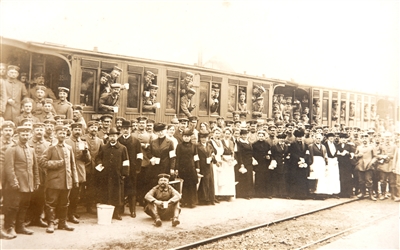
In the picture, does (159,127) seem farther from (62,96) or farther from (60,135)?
(60,135)

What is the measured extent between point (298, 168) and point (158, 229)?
384 cm

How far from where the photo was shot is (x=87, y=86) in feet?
19.7

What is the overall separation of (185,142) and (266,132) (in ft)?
8.30

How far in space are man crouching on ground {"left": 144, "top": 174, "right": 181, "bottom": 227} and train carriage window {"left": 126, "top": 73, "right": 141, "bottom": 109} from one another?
2.04 metres

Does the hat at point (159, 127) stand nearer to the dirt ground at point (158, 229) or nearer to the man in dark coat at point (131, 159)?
the man in dark coat at point (131, 159)

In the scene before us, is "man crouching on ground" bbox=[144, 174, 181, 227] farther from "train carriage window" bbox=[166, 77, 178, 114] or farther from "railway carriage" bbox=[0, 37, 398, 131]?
"train carriage window" bbox=[166, 77, 178, 114]

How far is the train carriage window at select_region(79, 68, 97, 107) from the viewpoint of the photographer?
5.96 meters

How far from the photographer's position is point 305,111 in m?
11.2

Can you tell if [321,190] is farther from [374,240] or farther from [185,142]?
[185,142]

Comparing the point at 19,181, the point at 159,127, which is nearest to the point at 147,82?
the point at 159,127

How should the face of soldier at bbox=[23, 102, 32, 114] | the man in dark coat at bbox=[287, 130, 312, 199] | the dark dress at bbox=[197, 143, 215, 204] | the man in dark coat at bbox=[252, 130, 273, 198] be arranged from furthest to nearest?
the man in dark coat at bbox=[287, 130, 312, 199], the man in dark coat at bbox=[252, 130, 273, 198], the dark dress at bbox=[197, 143, 215, 204], the face of soldier at bbox=[23, 102, 32, 114]

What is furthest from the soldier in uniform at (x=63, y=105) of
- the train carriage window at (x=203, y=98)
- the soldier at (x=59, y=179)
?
the train carriage window at (x=203, y=98)

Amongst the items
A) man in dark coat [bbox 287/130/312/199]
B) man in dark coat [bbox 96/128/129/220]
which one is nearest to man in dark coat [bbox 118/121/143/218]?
man in dark coat [bbox 96/128/129/220]

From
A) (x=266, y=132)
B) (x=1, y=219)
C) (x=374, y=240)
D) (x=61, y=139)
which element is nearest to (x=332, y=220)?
(x=374, y=240)
